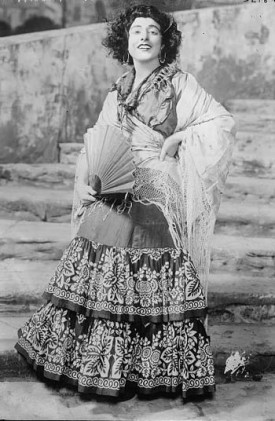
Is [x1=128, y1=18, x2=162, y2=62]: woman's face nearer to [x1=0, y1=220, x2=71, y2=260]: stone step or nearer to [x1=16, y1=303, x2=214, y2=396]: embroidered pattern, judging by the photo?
[x1=16, y1=303, x2=214, y2=396]: embroidered pattern

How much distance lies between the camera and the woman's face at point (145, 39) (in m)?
2.77

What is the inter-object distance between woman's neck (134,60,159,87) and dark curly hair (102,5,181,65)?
0.06 metres

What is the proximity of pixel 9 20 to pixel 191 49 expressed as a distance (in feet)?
3.09

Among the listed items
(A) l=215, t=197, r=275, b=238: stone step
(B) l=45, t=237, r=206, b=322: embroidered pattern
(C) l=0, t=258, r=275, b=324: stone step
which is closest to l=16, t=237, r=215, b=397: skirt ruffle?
(B) l=45, t=237, r=206, b=322: embroidered pattern

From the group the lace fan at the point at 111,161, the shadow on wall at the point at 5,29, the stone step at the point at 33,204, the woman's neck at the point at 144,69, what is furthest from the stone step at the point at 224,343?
the shadow on wall at the point at 5,29

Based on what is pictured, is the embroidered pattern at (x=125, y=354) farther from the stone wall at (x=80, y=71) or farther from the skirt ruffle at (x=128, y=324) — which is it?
the stone wall at (x=80, y=71)

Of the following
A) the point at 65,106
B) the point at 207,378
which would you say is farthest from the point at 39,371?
the point at 65,106

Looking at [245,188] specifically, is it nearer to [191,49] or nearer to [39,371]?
[191,49]

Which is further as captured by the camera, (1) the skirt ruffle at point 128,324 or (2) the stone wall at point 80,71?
(2) the stone wall at point 80,71

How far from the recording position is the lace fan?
8.86ft

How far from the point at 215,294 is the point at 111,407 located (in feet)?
3.28

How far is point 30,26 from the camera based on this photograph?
341 cm

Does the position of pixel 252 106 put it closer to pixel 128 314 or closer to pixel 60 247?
pixel 60 247

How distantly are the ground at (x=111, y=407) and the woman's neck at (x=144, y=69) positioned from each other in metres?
1.36
